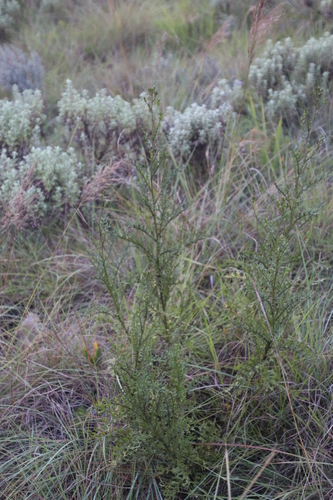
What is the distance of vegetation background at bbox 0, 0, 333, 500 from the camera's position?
1.62 metres

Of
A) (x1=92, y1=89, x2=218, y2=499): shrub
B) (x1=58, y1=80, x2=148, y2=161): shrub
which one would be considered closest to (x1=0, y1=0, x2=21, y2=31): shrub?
(x1=58, y1=80, x2=148, y2=161): shrub

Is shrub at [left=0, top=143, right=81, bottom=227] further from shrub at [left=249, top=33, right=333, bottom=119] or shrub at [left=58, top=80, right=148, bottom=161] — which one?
shrub at [left=249, top=33, right=333, bottom=119]

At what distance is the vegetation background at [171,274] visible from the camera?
1.62 metres

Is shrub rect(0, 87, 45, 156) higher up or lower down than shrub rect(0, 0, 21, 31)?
lower down

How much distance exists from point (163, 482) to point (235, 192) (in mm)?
1788

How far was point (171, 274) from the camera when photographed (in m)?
1.77

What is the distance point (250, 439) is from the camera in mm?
1788

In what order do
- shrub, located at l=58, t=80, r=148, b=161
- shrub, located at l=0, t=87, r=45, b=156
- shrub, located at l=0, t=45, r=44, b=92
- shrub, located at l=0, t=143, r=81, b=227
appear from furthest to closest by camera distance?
1. shrub, located at l=0, t=45, r=44, b=92
2. shrub, located at l=58, t=80, r=148, b=161
3. shrub, located at l=0, t=87, r=45, b=156
4. shrub, located at l=0, t=143, r=81, b=227

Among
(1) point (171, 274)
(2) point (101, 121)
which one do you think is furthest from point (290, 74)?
(1) point (171, 274)

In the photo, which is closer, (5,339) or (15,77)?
(5,339)

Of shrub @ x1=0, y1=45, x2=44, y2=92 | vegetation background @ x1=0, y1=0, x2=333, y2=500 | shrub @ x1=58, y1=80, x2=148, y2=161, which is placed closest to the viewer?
vegetation background @ x1=0, y1=0, x2=333, y2=500

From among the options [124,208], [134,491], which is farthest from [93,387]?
[124,208]

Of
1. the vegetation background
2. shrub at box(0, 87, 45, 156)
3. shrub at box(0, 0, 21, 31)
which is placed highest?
shrub at box(0, 0, 21, 31)

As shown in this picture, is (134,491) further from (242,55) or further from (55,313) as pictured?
(242,55)
